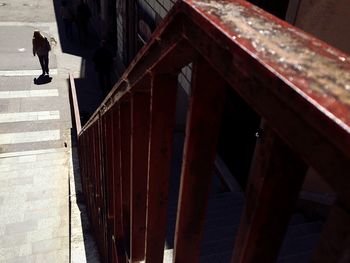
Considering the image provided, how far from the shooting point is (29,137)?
27.1ft

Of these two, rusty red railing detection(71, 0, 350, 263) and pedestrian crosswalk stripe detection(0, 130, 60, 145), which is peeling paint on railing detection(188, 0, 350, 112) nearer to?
rusty red railing detection(71, 0, 350, 263)

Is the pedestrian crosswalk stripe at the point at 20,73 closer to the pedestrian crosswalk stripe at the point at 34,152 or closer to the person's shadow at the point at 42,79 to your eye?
the person's shadow at the point at 42,79

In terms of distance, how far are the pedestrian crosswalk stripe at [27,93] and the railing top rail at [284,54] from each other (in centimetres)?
973

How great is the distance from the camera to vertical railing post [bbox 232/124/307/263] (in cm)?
64

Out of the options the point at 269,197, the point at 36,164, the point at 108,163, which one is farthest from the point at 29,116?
the point at 269,197

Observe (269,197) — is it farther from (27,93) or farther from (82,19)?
(82,19)

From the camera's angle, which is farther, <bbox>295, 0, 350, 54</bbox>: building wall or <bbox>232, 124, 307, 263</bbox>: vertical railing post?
<bbox>295, 0, 350, 54</bbox>: building wall

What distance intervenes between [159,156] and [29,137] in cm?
766

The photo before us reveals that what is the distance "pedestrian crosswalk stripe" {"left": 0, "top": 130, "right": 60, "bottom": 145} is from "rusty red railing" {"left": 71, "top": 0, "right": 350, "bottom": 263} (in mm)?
7477

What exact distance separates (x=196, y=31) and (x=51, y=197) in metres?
6.41

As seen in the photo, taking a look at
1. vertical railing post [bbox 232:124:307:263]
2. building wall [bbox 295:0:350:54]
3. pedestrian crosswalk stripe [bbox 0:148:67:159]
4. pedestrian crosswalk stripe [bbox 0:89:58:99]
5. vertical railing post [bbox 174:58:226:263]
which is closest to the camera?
vertical railing post [bbox 232:124:307:263]

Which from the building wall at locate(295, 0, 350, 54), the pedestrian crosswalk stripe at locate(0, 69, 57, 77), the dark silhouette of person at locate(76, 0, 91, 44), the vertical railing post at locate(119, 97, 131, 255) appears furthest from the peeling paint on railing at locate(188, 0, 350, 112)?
the dark silhouette of person at locate(76, 0, 91, 44)

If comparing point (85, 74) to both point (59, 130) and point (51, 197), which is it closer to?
point (59, 130)

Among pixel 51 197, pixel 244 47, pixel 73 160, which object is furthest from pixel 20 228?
pixel 244 47
